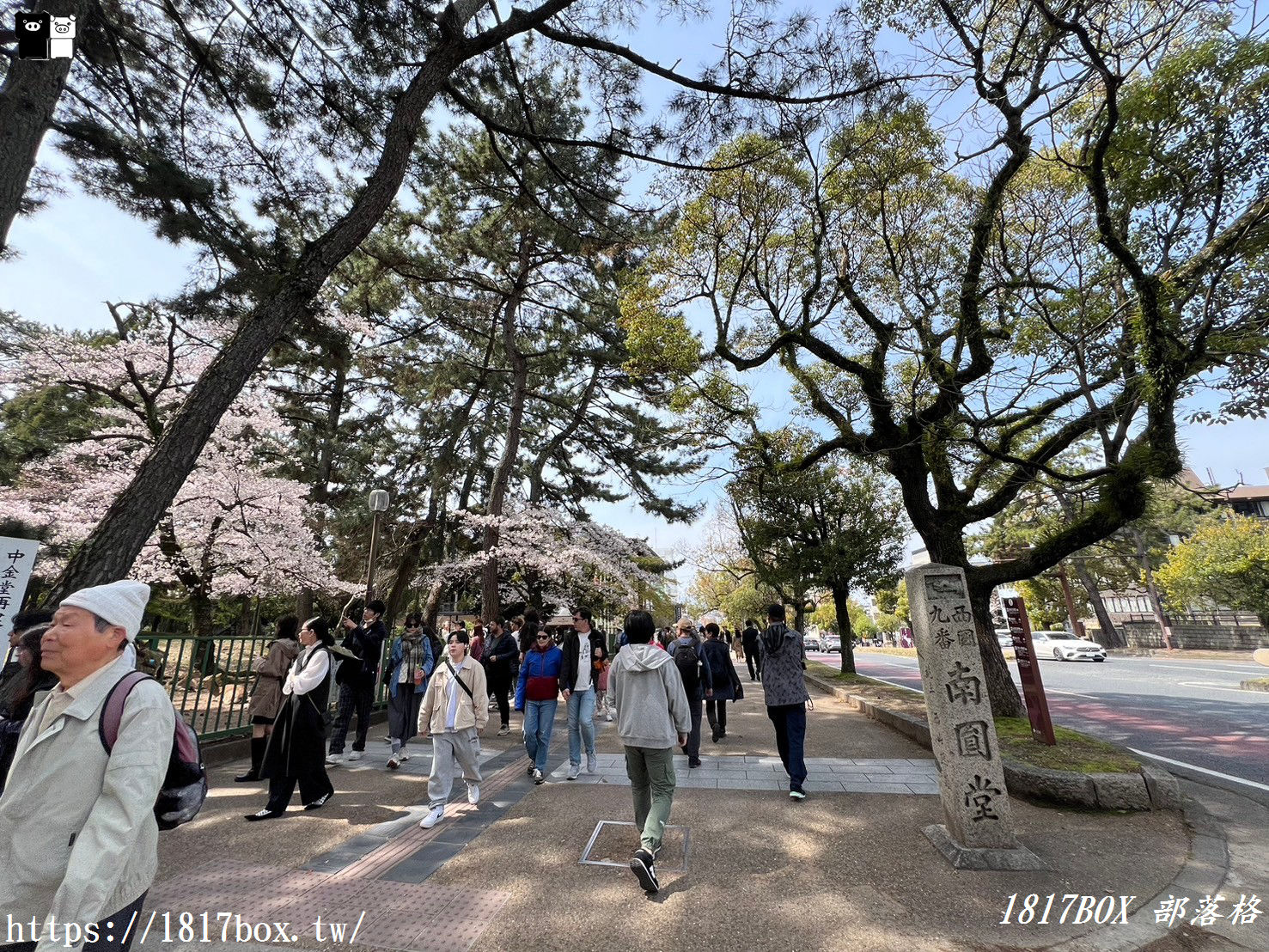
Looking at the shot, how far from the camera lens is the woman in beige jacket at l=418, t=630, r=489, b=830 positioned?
15.4ft

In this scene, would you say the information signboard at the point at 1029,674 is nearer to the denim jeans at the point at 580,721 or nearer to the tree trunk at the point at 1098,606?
the denim jeans at the point at 580,721

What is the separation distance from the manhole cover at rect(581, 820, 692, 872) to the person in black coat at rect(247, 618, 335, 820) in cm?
263

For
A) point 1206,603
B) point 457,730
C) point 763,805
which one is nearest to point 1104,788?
point 763,805

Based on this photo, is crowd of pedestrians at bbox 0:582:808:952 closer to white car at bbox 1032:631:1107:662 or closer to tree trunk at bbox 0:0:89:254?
tree trunk at bbox 0:0:89:254

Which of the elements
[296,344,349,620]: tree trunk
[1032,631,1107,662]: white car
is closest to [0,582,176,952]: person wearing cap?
[296,344,349,620]: tree trunk

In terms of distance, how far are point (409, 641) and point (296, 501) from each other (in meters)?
8.21

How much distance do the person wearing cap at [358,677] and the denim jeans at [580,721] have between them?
254 cm

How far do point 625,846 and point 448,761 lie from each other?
176cm

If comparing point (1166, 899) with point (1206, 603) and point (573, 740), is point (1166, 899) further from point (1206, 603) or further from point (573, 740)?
point (1206, 603)

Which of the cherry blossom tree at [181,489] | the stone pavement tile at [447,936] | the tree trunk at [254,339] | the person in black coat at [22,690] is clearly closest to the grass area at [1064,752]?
the stone pavement tile at [447,936]

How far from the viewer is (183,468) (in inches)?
180

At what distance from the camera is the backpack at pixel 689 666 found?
686 centimetres

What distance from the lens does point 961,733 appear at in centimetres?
400

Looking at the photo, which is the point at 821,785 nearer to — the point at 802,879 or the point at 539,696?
the point at 802,879
